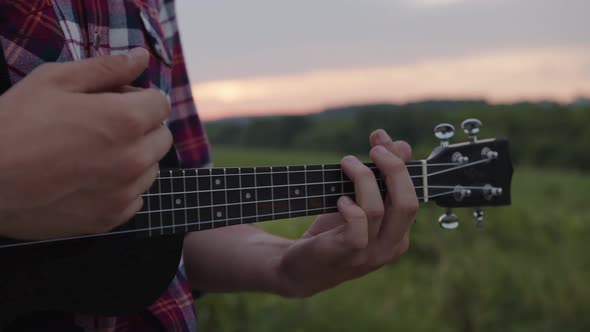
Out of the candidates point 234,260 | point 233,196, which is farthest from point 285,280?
point 233,196

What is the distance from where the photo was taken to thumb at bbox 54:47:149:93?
0.87 m

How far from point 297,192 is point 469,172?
1.72 ft

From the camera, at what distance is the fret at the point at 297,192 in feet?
4.66

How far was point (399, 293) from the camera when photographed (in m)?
4.18

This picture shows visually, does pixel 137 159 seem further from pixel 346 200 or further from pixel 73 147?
pixel 346 200

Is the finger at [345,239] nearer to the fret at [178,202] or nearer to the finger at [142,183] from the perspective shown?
the fret at [178,202]

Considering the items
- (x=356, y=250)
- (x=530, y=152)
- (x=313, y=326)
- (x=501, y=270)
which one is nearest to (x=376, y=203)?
(x=356, y=250)

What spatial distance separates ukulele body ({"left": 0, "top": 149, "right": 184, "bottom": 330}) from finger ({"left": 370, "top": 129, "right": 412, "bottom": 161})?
0.54 metres

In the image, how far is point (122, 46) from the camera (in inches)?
51.6

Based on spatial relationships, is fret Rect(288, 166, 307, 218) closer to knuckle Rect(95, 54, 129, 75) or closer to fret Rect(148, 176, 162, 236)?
fret Rect(148, 176, 162, 236)

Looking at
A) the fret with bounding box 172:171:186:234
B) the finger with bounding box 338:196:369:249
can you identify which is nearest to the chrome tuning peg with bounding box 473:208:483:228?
the finger with bounding box 338:196:369:249

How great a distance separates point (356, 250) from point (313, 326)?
2212mm

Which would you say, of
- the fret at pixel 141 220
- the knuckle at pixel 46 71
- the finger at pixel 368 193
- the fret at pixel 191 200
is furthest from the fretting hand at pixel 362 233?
the knuckle at pixel 46 71

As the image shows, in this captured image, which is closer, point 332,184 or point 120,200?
point 120,200
